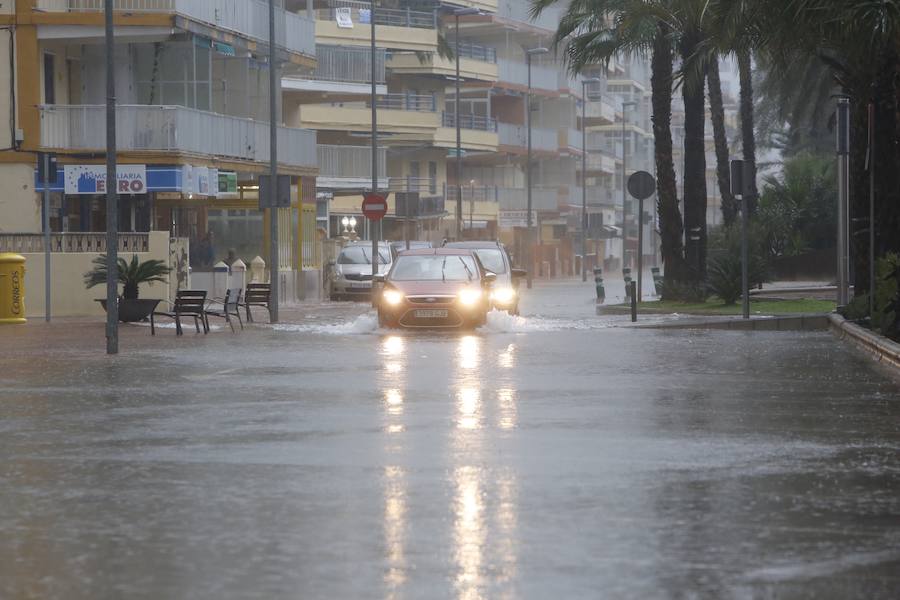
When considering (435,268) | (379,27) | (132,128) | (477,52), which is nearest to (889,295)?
(435,268)

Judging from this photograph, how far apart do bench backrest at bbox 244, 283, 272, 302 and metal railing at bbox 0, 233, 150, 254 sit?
3.86m

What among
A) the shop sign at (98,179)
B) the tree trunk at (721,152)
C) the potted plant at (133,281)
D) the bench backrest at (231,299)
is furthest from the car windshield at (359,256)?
the bench backrest at (231,299)

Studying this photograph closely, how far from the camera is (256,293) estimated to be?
37.8 metres

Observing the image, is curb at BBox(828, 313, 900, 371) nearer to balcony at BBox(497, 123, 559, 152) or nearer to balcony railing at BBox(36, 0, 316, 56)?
balcony railing at BBox(36, 0, 316, 56)

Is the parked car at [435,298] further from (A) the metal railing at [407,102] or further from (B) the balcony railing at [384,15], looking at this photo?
(A) the metal railing at [407,102]

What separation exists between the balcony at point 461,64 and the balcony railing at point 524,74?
109 cm

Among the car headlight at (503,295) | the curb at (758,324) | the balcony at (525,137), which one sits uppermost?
the balcony at (525,137)

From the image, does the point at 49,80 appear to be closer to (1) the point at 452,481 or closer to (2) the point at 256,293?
(2) the point at 256,293

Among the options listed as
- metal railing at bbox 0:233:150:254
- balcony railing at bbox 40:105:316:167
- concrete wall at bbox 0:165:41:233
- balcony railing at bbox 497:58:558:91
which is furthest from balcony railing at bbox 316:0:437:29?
metal railing at bbox 0:233:150:254

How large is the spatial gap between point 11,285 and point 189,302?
5657mm

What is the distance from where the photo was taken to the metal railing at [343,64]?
256 ft

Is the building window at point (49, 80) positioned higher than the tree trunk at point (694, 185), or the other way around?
the building window at point (49, 80)

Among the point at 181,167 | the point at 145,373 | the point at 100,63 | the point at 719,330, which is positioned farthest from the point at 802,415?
the point at 100,63

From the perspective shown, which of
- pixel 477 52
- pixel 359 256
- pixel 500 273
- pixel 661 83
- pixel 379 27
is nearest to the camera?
pixel 500 273
